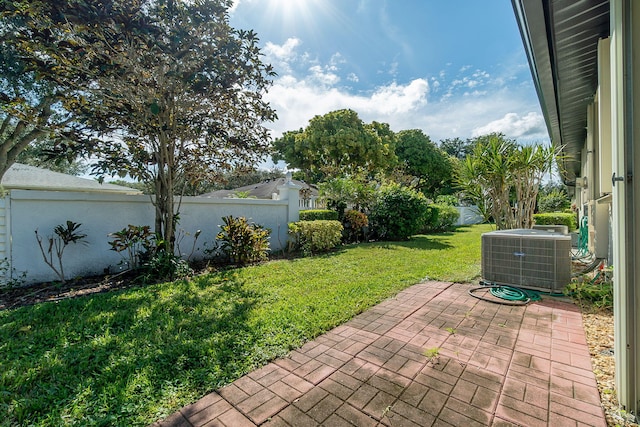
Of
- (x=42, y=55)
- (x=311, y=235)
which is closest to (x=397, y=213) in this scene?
(x=311, y=235)

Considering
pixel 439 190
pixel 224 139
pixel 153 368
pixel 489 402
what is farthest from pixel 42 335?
pixel 439 190

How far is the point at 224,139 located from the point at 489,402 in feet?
22.6

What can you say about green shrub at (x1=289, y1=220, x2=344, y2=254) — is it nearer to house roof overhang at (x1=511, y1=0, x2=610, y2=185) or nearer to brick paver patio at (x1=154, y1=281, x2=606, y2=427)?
brick paver patio at (x1=154, y1=281, x2=606, y2=427)

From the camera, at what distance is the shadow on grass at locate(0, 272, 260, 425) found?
2.01 m

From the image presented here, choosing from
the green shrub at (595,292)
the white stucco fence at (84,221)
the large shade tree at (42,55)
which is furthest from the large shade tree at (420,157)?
the large shade tree at (42,55)

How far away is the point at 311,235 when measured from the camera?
27.0 feet

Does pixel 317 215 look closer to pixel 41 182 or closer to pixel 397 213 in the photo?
pixel 397 213

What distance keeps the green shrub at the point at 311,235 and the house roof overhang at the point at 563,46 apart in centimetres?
579

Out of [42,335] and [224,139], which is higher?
[224,139]

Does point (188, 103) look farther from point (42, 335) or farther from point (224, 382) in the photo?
point (224, 382)

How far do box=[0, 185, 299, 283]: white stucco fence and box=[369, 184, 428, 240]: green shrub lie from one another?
570 centimetres

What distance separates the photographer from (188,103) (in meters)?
5.83

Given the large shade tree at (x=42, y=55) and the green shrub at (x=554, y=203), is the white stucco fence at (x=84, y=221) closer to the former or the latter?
the large shade tree at (x=42, y=55)

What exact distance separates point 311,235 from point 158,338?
216 inches
